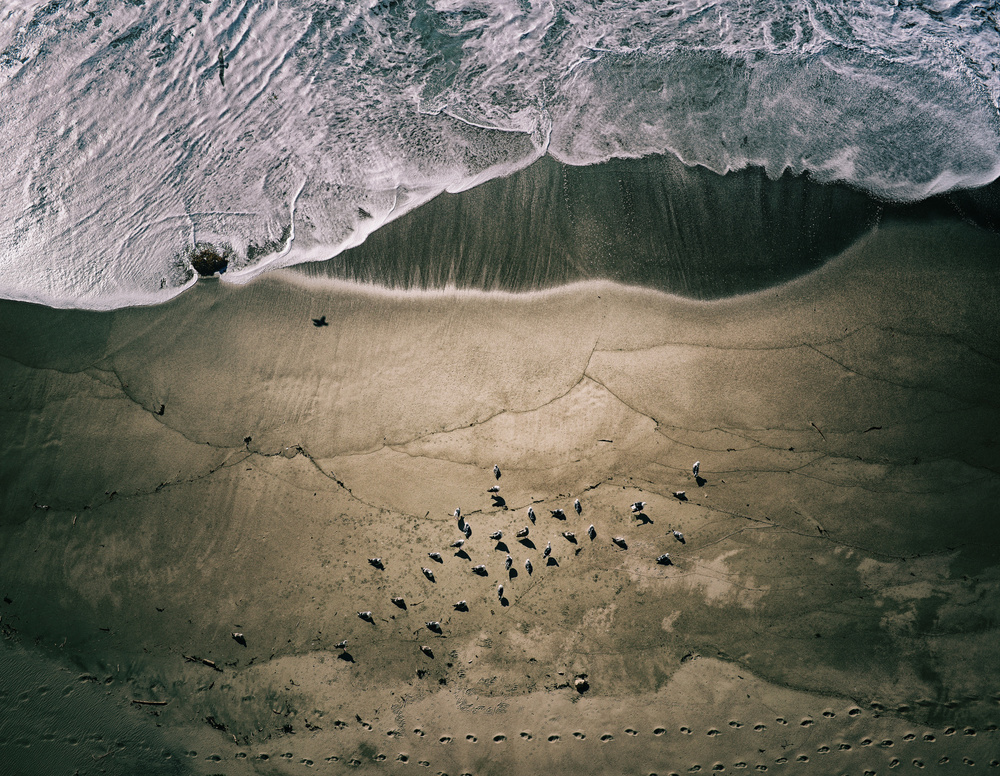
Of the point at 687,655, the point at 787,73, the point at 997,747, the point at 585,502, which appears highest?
the point at 787,73

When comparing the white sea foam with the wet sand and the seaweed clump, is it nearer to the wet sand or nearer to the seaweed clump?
the seaweed clump

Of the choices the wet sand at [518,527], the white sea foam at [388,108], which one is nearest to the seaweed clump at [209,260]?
the white sea foam at [388,108]

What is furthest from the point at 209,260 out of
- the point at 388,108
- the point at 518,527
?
the point at 518,527

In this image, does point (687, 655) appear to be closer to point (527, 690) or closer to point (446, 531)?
point (527, 690)

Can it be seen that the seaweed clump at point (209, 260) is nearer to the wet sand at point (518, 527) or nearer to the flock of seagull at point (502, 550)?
the wet sand at point (518, 527)

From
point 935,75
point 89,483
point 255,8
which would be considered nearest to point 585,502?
point 89,483

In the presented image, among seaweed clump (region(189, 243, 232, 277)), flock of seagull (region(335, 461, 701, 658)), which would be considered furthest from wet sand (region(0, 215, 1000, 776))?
seaweed clump (region(189, 243, 232, 277))
